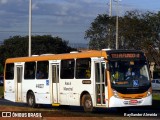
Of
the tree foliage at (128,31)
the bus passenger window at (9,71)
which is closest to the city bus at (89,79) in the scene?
the bus passenger window at (9,71)

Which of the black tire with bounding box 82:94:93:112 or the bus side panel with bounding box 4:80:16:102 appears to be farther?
the bus side panel with bounding box 4:80:16:102

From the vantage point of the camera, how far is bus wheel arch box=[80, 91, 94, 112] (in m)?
22.7

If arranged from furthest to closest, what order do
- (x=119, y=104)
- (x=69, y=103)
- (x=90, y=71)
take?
(x=69, y=103), (x=90, y=71), (x=119, y=104)

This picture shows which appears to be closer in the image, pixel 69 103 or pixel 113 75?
pixel 113 75

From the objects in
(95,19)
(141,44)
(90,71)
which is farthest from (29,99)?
(95,19)

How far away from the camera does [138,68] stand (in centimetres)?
2202

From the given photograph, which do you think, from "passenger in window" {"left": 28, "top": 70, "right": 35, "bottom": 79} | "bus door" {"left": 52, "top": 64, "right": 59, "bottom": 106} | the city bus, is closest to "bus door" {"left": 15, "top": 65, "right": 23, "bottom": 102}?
the city bus

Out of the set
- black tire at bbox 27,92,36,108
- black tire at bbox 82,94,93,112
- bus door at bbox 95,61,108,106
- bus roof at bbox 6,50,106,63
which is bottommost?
black tire at bbox 27,92,36,108

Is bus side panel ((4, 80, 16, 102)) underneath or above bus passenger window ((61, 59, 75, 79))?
underneath

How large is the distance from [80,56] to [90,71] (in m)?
1.32

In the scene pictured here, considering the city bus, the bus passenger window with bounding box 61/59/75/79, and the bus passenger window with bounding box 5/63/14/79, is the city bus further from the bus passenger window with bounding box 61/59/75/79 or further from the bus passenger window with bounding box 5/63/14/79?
the bus passenger window with bounding box 5/63/14/79

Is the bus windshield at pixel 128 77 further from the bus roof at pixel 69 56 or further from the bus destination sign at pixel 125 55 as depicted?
the bus roof at pixel 69 56

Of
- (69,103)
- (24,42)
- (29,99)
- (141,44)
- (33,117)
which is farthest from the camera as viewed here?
(24,42)

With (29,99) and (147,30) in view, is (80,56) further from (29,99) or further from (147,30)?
(147,30)
